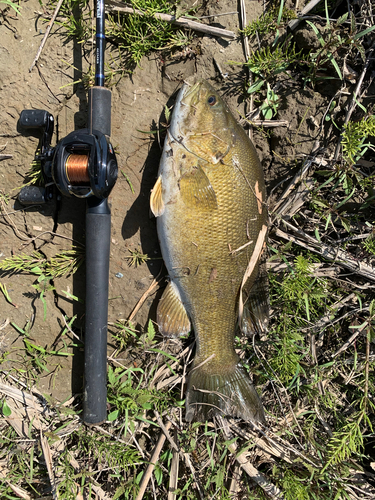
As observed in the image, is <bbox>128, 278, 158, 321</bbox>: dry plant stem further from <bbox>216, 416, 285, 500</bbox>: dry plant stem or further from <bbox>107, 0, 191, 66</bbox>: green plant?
<bbox>107, 0, 191, 66</bbox>: green plant

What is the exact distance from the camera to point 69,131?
2723mm

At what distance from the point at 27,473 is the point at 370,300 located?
10.6 feet

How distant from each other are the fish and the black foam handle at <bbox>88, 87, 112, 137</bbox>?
49 centimetres

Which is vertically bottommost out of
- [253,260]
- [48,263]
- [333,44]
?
[48,263]

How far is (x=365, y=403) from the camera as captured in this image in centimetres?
276

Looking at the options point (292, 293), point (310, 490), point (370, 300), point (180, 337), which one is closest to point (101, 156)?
point (180, 337)

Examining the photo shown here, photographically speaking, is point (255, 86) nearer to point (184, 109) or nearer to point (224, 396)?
point (184, 109)

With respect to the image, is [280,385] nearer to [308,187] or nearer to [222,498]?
[222,498]

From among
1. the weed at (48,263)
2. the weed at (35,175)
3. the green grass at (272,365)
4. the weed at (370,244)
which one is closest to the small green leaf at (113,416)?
the green grass at (272,365)

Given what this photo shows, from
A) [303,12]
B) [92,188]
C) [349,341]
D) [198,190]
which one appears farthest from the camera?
[349,341]

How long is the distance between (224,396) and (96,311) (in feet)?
3.88

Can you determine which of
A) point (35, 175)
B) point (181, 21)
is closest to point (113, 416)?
point (35, 175)

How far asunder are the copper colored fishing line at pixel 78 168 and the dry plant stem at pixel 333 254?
1.62m

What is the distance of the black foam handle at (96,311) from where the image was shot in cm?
252
